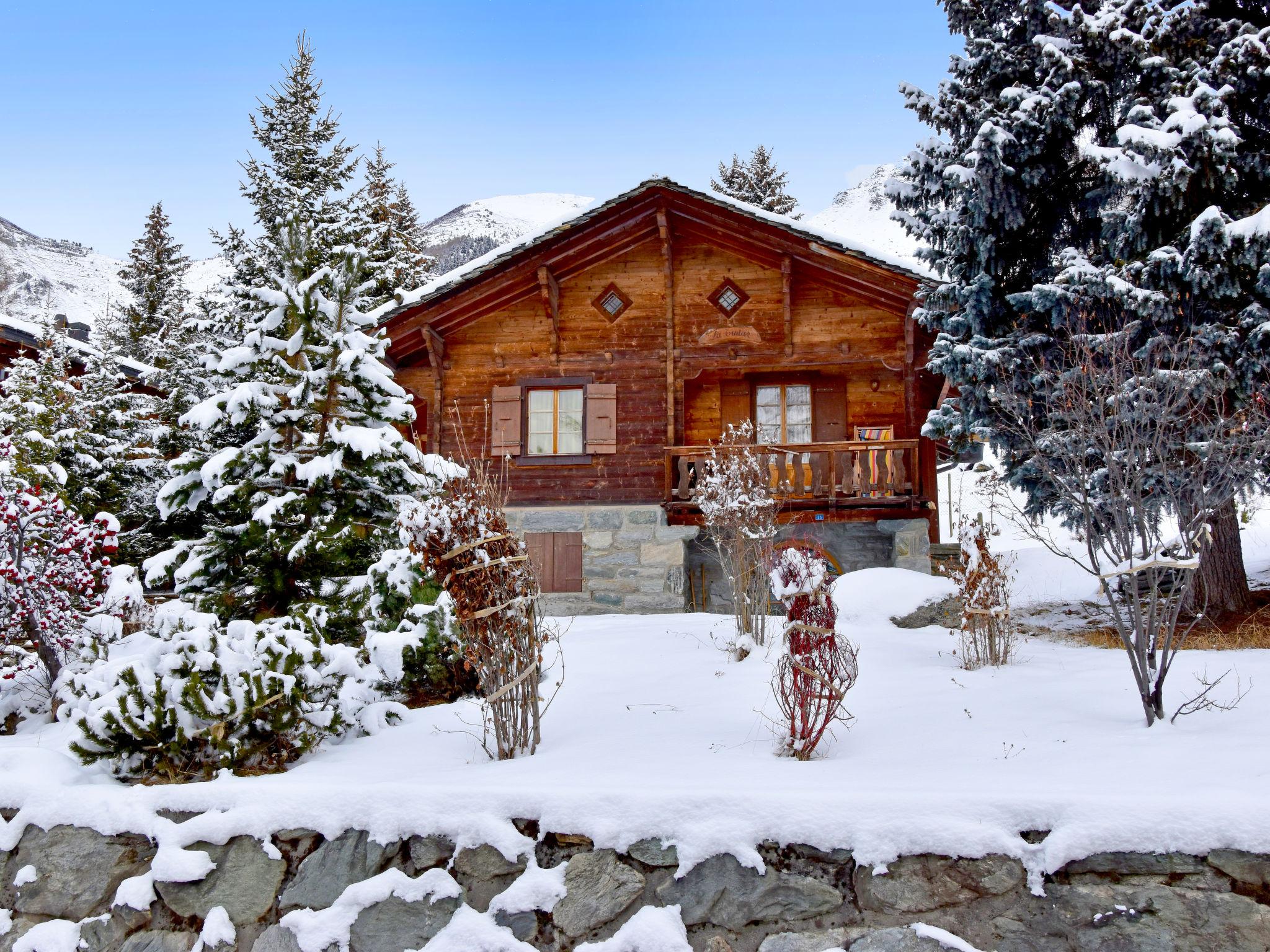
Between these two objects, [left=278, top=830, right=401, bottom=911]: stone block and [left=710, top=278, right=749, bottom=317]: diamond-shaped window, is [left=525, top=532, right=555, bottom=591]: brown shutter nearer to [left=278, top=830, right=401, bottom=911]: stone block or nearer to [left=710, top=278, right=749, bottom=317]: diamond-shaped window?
[left=710, top=278, right=749, bottom=317]: diamond-shaped window

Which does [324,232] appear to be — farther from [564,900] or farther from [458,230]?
[458,230]

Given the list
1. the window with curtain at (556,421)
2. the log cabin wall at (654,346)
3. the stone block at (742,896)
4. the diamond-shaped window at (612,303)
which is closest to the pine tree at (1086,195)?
the log cabin wall at (654,346)

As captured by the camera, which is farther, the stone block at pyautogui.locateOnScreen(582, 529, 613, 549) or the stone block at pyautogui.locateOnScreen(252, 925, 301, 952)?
the stone block at pyautogui.locateOnScreen(582, 529, 613, 549)

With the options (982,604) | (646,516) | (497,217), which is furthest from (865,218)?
(982,604)

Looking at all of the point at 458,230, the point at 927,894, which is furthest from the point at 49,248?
the point at 927,894

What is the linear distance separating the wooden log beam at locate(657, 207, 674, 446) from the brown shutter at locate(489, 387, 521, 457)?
242 cm

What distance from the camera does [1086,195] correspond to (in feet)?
32.3

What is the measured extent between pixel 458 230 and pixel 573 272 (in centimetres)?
11982

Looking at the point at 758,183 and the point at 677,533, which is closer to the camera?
the point at 677,533

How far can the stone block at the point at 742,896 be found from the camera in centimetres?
378

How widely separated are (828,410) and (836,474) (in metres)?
1.37

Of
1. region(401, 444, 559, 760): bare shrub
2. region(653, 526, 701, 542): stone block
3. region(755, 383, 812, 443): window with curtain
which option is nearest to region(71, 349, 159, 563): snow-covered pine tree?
region(653, 526, 701, 542): stone block

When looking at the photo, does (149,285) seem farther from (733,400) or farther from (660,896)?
(660,896)

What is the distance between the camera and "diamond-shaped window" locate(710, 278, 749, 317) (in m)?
14.4
